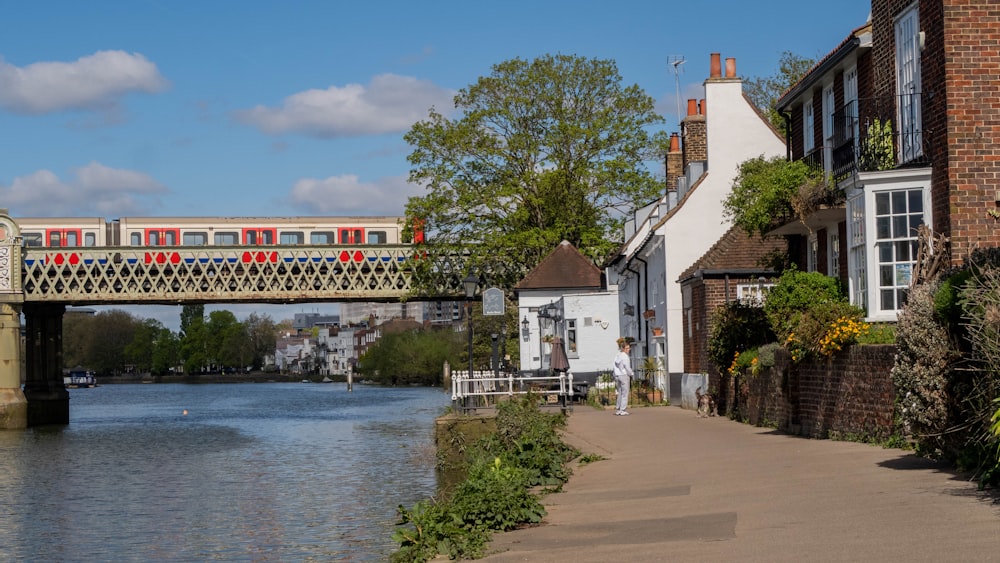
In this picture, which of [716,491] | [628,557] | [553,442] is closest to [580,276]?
[553,442]

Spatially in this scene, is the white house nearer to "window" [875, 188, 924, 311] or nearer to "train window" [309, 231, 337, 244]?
"window" [875, 188, 924, 311]

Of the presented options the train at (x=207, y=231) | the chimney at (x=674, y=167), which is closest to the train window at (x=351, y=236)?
the train at (x=207, y=231)

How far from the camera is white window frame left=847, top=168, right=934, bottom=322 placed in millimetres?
19484

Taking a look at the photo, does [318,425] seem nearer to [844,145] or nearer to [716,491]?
[844,145]

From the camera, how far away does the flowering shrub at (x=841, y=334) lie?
18.7 meters

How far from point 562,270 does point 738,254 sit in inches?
833

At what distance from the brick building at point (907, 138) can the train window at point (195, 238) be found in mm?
51451

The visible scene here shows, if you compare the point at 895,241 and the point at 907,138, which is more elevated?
the point at 907,138

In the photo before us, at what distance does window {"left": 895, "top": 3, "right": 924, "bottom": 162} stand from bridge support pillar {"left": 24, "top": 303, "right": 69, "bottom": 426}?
177 feet

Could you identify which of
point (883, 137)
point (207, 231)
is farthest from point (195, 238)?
point (883, 137)

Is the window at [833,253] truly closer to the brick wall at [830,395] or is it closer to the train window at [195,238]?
the brick wall at [830,395]

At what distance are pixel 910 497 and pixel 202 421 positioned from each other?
183 feet

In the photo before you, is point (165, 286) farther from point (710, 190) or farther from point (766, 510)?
point (766, 510)

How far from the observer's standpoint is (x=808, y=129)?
27.4 metres
